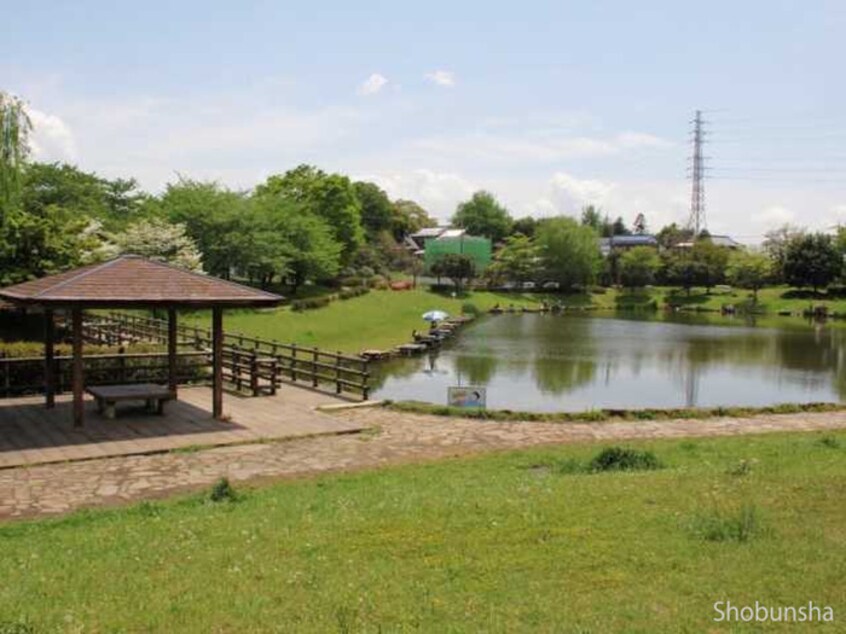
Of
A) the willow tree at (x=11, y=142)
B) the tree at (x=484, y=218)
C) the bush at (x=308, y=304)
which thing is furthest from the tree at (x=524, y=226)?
the willow tree at (x=11, y=142)

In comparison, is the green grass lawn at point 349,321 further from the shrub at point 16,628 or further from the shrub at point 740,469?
the shrub at point 16,628

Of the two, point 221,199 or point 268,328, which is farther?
point 221,199

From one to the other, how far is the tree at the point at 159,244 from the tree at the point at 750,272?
5996 centimetres

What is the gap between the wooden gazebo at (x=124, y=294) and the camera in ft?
47.1

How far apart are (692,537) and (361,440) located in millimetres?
8264

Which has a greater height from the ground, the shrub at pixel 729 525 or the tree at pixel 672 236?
the tree at pixel 672 236

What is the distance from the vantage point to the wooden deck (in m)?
13.2

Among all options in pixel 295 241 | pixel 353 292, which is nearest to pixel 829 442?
pixel 295 241

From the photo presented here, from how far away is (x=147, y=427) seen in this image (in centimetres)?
1498

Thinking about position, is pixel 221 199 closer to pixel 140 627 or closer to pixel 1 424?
pixel 1 424

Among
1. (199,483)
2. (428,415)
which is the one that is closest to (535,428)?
(428,415)

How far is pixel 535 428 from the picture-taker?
53.5ft

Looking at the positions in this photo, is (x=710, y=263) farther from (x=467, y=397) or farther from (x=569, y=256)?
(x=467, y=397)

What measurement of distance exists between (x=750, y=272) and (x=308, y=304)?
53.2 m
